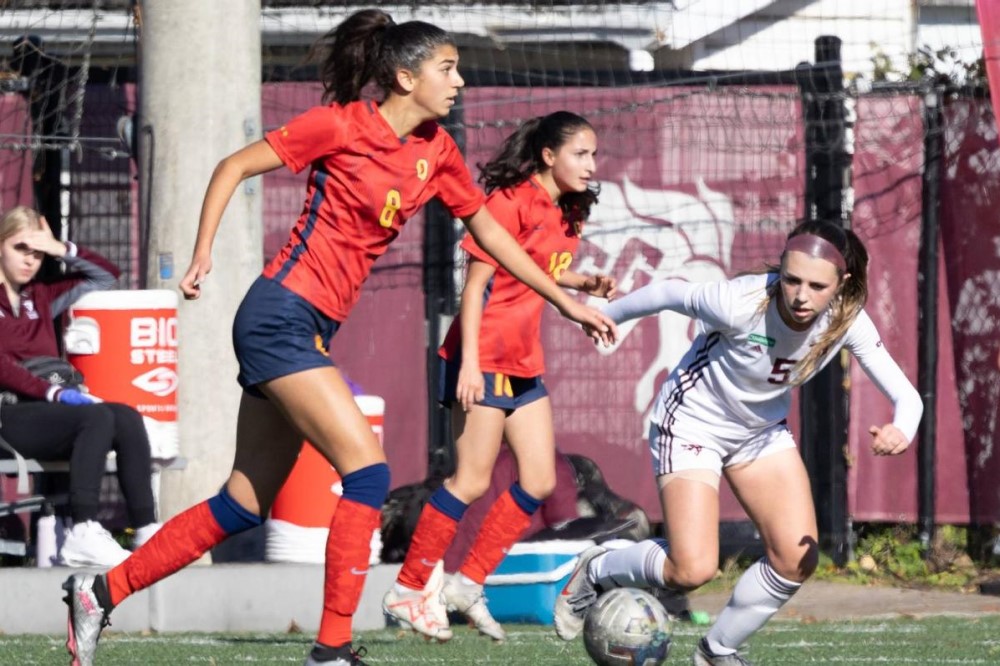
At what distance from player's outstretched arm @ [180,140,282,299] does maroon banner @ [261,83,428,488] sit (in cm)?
484

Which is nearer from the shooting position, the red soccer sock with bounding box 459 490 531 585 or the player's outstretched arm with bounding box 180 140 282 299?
the player's outstretched arm with bounding box 180 140 282 299

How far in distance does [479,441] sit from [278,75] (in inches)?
175

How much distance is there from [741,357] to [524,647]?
1.85 meters

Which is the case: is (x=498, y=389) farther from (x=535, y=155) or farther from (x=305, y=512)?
(x=305, y=512)

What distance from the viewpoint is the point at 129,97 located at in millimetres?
10594

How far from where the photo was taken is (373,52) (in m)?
6.03

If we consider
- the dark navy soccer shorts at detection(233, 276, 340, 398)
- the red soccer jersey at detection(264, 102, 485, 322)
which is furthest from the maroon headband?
the dark navy soccer shorts at detection(233, 276, 340, 398)

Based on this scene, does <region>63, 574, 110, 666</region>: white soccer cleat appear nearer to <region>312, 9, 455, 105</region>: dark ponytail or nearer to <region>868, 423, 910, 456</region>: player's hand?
<region>312, 9, 455, 105</region>: dark ponytail

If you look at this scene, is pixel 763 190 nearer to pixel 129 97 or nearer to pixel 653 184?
pixel 653 184

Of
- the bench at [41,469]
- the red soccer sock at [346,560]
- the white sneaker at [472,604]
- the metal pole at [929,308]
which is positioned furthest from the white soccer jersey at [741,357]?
the metal pole at [929,308]

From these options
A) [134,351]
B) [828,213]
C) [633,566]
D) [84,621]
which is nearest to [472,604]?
[633,566]

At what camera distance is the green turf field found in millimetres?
6652

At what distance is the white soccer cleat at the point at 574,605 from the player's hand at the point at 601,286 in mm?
1041

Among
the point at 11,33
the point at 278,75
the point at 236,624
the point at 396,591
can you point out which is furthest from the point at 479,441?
the point at 11,33
